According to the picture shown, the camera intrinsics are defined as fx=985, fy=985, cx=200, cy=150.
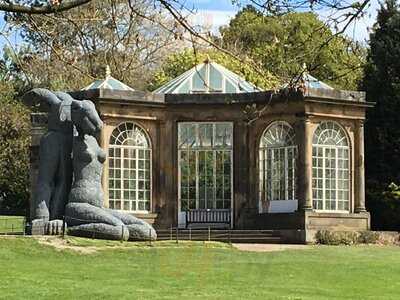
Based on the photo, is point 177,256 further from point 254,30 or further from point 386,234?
point 254,30

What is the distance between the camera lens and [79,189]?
25.6 meters

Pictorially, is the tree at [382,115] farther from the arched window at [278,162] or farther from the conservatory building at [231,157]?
the arched window at [278,162]

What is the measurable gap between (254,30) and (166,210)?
69.2 ft

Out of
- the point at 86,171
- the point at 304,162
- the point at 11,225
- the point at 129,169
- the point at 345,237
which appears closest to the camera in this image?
the point at 86,171

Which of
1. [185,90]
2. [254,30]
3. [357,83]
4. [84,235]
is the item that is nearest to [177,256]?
[84,235]

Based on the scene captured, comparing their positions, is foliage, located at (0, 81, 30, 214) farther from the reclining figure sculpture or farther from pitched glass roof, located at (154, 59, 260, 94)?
the reclining figure sculpture

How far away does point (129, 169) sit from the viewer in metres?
32.3

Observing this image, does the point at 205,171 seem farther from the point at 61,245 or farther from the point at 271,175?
the point at 61,245

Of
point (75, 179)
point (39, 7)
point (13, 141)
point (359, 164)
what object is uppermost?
point (13, 141)

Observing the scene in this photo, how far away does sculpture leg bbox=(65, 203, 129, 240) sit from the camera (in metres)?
24.8

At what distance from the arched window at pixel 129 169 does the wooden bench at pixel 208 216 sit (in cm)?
159

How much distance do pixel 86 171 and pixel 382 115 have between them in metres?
15.3

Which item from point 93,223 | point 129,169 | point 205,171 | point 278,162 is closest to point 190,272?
point 93,223

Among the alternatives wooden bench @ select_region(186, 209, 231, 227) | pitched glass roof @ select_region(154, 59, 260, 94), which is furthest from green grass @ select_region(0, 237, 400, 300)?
pitched glass roof @ select_region(154, 59, 260, 94)
